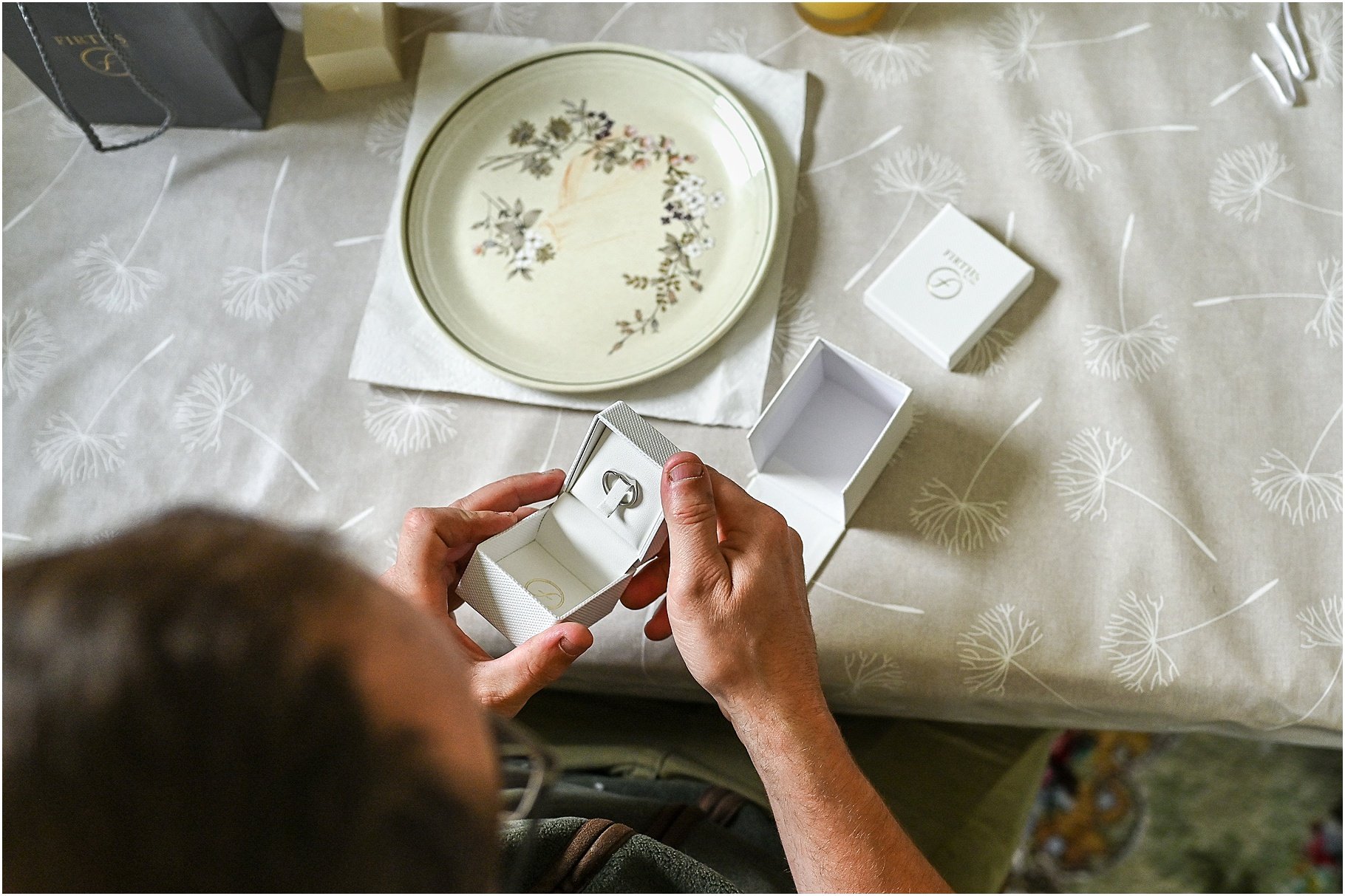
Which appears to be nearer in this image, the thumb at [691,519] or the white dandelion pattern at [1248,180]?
the thumb at [691,519]

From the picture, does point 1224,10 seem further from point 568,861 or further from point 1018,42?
point 568,861

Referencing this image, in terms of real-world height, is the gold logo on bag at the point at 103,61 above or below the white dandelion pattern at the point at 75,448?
above

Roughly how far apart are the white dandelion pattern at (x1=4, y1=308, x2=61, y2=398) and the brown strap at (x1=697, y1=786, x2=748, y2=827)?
2.52 ft

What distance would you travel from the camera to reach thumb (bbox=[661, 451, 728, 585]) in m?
0.64

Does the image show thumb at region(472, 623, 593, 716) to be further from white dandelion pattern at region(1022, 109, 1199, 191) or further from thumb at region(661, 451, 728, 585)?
white dandelion pattern at region(1022, 109, 1199, 191)

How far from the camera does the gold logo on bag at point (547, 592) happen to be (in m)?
0.69

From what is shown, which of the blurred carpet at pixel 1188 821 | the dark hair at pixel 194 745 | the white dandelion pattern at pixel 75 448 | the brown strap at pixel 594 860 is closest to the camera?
the dark hair at pixel 194 745

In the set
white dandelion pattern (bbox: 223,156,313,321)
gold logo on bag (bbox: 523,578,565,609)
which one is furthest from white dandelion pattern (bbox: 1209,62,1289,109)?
white dandelion pattern (bbox: 223,156,313,321)

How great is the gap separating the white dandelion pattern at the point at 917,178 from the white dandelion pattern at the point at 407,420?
1.46 feet

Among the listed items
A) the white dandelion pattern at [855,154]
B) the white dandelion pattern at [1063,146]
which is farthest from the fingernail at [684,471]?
the white dandelion pattern at [1063,146]

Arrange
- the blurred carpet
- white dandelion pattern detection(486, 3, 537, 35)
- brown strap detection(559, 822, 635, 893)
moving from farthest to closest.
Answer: the blurred carpet, white dandelion pattern detection(486, 3, 537, 35), brown strap detection(559, 822, 635, 893)

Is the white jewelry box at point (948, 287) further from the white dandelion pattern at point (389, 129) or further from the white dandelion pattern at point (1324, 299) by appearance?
the white dandelion pattern at point (389, 129)

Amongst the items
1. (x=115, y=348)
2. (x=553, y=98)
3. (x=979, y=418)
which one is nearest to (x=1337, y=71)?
(x=979, y=418)

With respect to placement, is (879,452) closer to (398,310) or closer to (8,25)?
(398,310)
